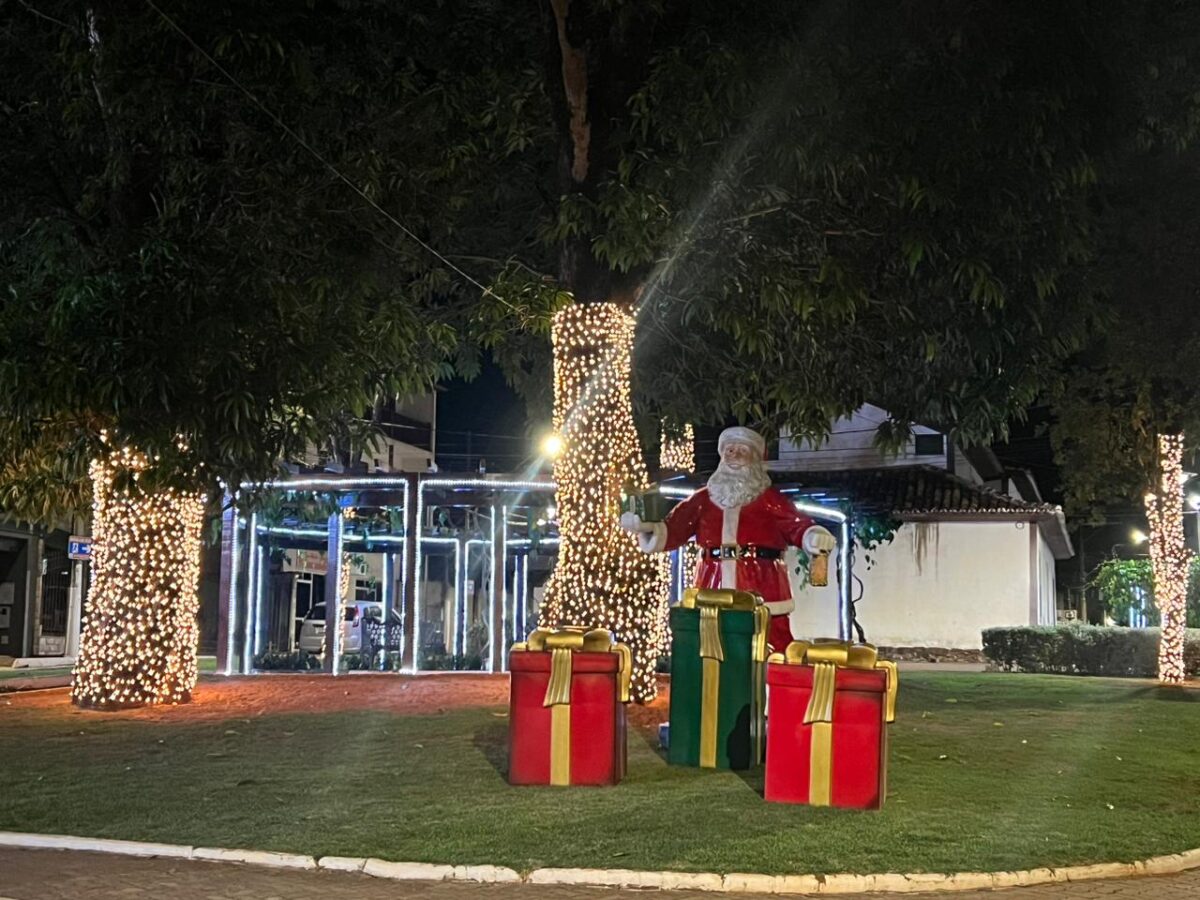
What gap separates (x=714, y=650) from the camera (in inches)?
325

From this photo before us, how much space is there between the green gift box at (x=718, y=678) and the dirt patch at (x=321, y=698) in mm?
2138

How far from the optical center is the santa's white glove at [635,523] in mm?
9484

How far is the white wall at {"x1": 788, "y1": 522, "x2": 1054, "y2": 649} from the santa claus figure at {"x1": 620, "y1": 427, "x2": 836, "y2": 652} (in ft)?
61.9

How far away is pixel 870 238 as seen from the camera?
12.4 meters

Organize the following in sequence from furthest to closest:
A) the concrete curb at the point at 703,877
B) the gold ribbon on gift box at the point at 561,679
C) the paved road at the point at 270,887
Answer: the gold ribbon on gift box at the point at 561,679
the concrete curb at the point at 703,877
the paved road at the point at 270,887

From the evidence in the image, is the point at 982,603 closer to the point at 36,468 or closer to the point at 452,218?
the point at 452,218

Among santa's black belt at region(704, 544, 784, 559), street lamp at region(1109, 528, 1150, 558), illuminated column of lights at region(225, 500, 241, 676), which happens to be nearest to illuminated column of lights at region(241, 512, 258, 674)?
illuminated column of lights at region(225, 500, 241, 676)

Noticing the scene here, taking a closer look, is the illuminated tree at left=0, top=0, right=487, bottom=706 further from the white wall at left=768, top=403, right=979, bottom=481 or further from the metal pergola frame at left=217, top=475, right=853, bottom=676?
the white wall at left=768, top=403, right=979, bottom=481

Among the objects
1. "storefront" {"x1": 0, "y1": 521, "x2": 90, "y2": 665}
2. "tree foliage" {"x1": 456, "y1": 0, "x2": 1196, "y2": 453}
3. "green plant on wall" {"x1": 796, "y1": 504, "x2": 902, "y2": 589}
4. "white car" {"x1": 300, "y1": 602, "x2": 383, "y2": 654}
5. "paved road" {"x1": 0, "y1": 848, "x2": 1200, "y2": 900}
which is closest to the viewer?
"paved road" {"x1": 0, "y1": 848, "x2": 1200, "y2": 900}

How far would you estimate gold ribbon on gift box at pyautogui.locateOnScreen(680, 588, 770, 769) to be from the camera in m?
8.26

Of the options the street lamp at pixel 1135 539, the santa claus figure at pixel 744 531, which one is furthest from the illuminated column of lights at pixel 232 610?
the street lamp at pixel 1135 539

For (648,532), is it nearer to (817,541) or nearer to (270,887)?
(817,541)

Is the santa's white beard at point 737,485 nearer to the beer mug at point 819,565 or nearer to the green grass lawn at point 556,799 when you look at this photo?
the beer mug at point 819,565

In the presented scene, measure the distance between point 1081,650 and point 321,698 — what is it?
15677mm
